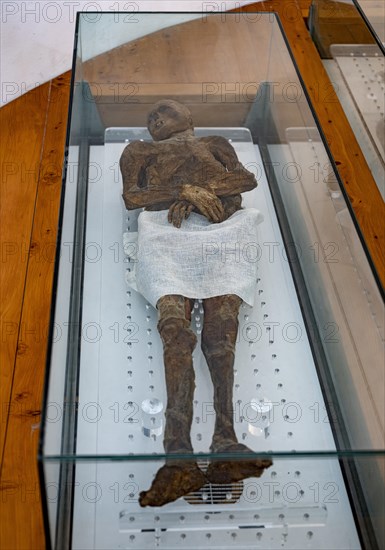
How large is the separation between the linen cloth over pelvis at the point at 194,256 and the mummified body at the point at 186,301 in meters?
0.03

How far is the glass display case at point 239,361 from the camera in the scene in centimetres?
190

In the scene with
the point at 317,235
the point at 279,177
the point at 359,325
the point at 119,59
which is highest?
the point at 119,59

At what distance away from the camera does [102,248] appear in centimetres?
250

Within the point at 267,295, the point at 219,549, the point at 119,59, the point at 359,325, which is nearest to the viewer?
the point at 219,549

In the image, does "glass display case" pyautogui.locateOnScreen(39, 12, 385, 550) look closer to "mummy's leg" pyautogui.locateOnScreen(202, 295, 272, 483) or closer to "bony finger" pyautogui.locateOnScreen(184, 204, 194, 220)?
"mummy's leg" pyautogui.locateOnScreen(202, 295, 272, 483)

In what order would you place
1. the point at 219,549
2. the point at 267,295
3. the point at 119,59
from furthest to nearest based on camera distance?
1. the point at 119,59
2. the point at 267,295
3. the point at 219,549

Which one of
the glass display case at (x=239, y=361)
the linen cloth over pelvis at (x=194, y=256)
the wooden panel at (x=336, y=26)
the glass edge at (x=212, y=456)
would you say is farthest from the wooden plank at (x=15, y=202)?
the wooden panel at (x=336, y=26)

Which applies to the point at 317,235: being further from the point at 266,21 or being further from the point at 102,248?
the point at 266,21

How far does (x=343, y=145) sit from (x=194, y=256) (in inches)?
49.3

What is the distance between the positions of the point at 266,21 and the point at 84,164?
0.90 metres

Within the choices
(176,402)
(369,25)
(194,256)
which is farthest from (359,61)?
(176,402)

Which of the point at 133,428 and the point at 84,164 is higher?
the point at 84,164

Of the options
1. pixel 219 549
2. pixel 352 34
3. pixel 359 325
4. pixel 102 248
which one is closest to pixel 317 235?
pixel 359 325

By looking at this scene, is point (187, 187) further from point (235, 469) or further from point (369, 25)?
point (369, 25)
